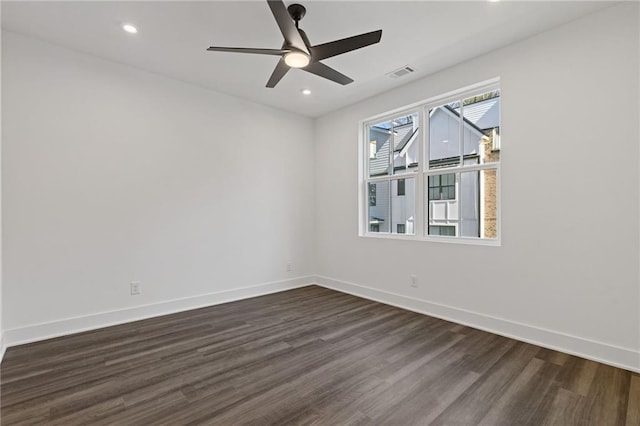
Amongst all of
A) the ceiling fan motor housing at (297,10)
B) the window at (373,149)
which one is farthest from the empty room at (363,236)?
the window at (373,149)

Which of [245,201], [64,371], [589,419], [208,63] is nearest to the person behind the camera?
[589,419]

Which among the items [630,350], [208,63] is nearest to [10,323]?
[208,63]

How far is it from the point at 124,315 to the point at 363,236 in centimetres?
303

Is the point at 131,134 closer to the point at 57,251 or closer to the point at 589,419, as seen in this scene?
the point at 57,251

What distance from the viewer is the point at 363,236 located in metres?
4.37

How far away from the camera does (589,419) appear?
5.68ft

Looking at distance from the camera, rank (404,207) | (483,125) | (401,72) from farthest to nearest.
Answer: (404,207)
(401,72)
(483,125)

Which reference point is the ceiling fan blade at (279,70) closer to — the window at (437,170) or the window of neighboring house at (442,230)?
the window at (437,170)

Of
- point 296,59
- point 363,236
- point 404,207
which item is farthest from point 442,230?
point 296,59

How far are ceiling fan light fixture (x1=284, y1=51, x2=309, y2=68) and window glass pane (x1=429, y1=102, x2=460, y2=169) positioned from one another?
1.95 m

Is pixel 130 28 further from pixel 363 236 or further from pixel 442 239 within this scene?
pixel 442 239

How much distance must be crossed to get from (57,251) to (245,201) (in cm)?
208

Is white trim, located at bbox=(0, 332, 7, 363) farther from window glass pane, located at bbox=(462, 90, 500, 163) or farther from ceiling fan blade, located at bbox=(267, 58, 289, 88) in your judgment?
window glass pane, located at bbox=(462, 90, 500, 163)

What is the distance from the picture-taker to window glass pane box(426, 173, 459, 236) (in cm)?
348
